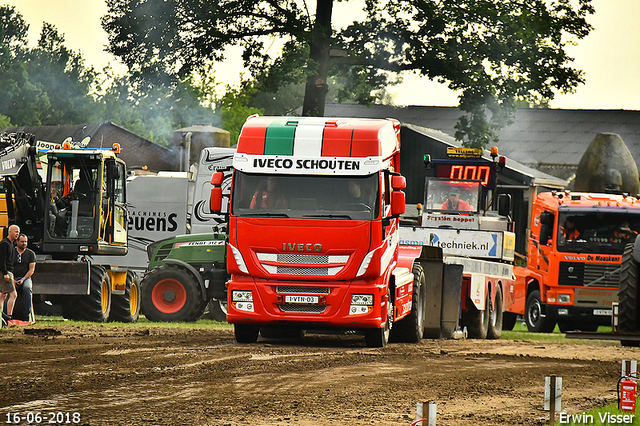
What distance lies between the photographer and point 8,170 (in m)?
21.3

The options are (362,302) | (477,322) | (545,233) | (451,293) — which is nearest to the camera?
(362,302)

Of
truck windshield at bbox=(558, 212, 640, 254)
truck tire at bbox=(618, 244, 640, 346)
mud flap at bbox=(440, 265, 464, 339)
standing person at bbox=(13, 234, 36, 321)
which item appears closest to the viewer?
truck tire at bbox=(618, 244, 640, 346)

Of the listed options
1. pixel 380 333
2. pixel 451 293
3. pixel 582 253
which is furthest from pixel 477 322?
pixel 380 333

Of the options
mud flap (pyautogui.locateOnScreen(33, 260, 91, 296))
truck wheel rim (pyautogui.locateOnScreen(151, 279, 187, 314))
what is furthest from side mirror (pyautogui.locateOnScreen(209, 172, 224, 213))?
truck wheel rim (pyautogui.locateOnScreen(151, 279, 187, 314))

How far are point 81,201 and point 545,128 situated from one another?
3864 centimetres

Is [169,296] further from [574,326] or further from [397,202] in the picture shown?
[574,326]

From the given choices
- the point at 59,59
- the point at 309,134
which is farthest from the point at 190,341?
the point at 59,59

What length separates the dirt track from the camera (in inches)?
374

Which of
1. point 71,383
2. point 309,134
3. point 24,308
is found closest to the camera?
point 71,383

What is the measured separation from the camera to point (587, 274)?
2552 cm

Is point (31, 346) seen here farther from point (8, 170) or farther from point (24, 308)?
point (8, 170)

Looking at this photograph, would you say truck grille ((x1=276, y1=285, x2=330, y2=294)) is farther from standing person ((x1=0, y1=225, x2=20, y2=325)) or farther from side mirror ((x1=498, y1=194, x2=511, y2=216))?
side mirror ((x1=498, y1=194, x2=511, y2=216))

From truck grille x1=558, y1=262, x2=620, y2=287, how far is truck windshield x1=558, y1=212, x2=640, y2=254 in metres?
0.36

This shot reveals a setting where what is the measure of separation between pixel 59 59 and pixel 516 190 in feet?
206
